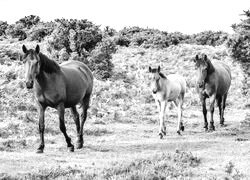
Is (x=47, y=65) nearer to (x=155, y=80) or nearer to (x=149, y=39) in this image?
(x=155, y=80)

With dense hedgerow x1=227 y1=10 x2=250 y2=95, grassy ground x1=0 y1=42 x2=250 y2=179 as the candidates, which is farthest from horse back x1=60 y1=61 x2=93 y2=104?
dense hedgerow x1=227 y1=10 x2=250 y2=95

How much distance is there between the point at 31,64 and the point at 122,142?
12.7 ft

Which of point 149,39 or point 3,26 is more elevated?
point 3,26

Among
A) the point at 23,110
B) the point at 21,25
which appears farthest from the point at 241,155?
the point at 21,25

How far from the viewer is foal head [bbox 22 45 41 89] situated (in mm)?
8883

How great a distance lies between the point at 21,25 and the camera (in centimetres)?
4506

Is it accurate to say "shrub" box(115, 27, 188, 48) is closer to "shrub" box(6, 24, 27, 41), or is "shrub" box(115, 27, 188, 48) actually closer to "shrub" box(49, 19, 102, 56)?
"shrub" box(6, 24, 27, 41)

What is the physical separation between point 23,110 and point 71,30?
14759 millimetres

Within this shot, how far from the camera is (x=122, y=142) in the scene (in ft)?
38.3

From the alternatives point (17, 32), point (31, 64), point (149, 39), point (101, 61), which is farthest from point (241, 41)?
point (17, 32)

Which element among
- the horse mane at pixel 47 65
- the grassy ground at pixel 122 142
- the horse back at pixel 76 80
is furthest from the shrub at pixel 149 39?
the horse mane at pixel 47 65

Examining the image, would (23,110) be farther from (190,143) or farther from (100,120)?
(190,143)

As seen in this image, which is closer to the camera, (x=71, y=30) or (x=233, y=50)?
(x=233, y=50)

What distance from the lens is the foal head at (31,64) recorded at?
8.88 metres
